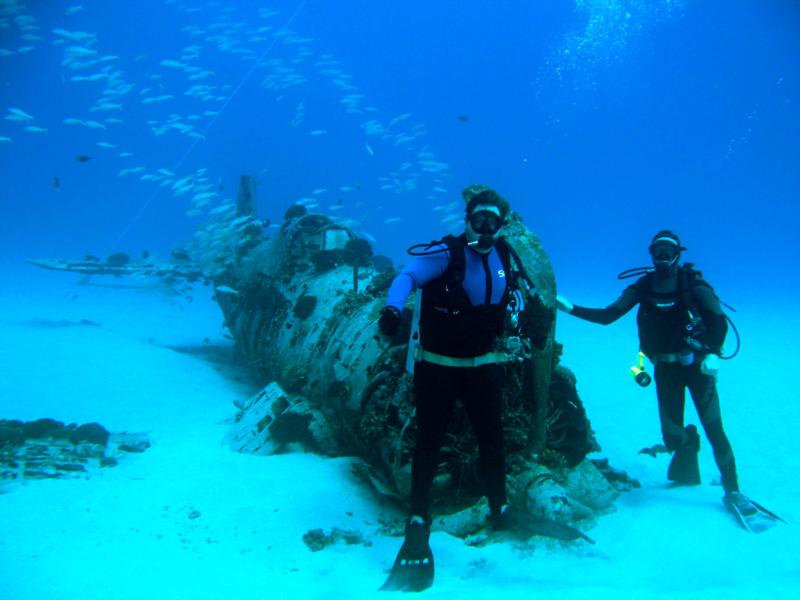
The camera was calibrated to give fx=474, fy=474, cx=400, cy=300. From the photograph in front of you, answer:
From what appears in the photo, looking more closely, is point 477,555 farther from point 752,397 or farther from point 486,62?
point 486,62

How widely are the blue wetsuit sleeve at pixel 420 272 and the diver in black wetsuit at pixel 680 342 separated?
2377 mm

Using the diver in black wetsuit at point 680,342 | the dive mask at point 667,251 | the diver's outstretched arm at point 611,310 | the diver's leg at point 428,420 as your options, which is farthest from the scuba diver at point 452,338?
the dive mask at point 667,251

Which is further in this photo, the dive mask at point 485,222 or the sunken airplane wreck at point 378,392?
the sunken airplane wreck at point 378,392

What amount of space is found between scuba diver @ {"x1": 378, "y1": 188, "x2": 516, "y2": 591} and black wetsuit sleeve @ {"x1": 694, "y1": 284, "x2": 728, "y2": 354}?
2.93m

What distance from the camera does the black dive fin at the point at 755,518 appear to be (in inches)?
180

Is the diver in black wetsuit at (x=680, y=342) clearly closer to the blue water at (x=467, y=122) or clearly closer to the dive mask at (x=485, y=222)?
the dive mask at (x=485, y=222)

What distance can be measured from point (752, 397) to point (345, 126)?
156006 millimetres

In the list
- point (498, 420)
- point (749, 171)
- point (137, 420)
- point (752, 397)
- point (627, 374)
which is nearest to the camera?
point (498, 420)

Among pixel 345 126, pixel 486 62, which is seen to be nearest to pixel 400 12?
pixel 486 62

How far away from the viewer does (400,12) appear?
160750mm

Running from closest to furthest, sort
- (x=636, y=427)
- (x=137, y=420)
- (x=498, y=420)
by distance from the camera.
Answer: (x=498, y=420)
(x=137, y=420)
(x=636, y=427)

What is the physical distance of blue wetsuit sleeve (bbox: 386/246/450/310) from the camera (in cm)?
354

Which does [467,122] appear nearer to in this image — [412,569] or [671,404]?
[671,404]

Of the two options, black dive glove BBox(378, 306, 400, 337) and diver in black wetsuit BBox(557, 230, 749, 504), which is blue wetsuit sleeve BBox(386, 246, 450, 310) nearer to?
black dive glove BBox(378, 306, 400, 337)
